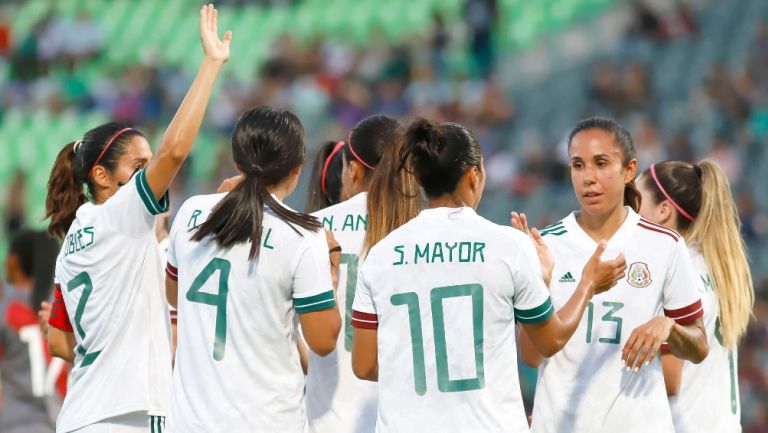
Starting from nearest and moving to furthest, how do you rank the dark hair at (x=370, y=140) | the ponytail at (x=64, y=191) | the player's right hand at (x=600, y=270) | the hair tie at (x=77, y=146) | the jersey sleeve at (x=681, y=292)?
the player's right hand at (x=600, y=270)
the jersey sleeve at (x=681, y=292)
the hair tie at (x=77, y=146)
the ponytail at (x=64, y=191)
the dark hair at (x=370, y=140)

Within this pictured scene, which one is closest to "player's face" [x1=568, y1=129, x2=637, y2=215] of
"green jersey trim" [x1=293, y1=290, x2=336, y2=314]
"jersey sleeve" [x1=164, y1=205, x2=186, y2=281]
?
"green jersey trim" [x1=293, y1=290, x2=336, y2=314]

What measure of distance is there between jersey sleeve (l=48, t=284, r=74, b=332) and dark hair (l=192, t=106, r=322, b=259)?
1035 millimetres

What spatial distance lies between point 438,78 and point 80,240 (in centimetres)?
1367

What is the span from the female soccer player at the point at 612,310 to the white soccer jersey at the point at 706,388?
0.70m

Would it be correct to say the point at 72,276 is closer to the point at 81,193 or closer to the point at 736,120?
the point at 81,193

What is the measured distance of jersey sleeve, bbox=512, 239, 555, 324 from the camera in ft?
14.8

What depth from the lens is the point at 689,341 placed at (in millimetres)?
5176

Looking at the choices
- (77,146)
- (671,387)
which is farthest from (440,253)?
(77,146)

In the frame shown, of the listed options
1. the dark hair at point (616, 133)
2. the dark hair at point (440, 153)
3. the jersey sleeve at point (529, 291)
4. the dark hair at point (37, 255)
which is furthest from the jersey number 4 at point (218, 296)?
the dark hair at point (37, 255)

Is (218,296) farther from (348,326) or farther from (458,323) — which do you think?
(348,326)

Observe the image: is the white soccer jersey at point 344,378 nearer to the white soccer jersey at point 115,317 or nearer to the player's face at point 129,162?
the white soccer jersey at point 115,317

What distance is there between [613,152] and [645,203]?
0.83 metres

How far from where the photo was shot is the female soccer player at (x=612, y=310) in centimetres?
530

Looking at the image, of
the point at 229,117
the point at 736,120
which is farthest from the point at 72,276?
the point at 229,117
